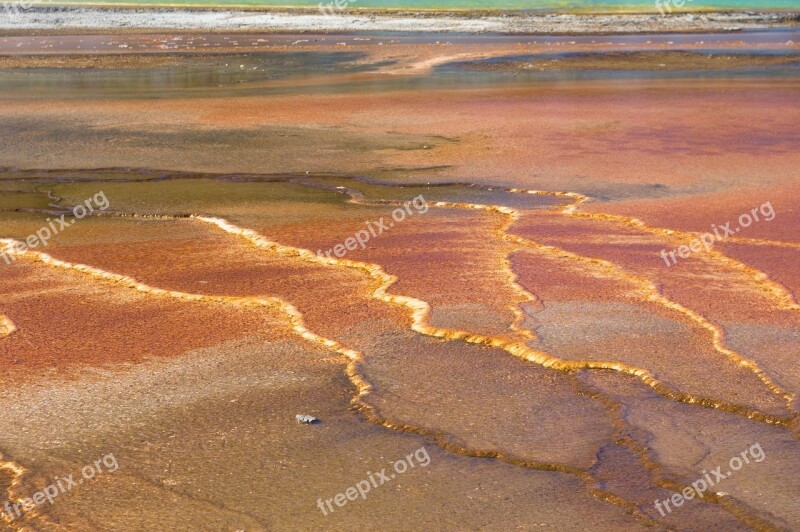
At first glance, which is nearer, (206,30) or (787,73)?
(787,73)

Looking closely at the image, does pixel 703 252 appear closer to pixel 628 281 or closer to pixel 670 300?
pixel 628 281

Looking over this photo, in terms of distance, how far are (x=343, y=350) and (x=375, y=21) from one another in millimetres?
34711

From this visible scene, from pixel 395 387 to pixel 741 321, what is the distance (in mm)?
2001

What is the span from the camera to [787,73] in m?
20.7

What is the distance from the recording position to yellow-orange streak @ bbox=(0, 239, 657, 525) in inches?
156

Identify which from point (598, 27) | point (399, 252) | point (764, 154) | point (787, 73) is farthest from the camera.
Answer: point (598, 27)

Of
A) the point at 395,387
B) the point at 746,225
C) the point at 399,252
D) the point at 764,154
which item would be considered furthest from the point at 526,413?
the point at 764,154

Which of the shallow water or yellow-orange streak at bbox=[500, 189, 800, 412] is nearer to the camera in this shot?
yellow-orange streak at bbox=[500, 189, 800, 412]

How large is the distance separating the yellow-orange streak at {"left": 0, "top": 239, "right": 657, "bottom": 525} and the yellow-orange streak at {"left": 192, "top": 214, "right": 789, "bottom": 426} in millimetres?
232

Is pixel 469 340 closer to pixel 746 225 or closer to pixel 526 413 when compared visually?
pixel 526 413

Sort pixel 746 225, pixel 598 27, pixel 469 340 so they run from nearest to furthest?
pixel 469 340 → pixel 746 225 → pixel 598 27

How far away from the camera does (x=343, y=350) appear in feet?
17.3

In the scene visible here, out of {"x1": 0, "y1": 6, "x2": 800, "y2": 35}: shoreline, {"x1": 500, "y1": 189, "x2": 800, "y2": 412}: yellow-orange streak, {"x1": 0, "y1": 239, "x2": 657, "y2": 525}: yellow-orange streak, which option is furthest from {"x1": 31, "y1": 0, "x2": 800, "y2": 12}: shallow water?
{"x1": 0, "y1": 239, "x2": 657, "y2": 525}: yellow-orange streak

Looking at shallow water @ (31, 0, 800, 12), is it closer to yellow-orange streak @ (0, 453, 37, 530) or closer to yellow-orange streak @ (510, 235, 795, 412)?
yellow-orange streak @ (510, 235, 795, 412)
